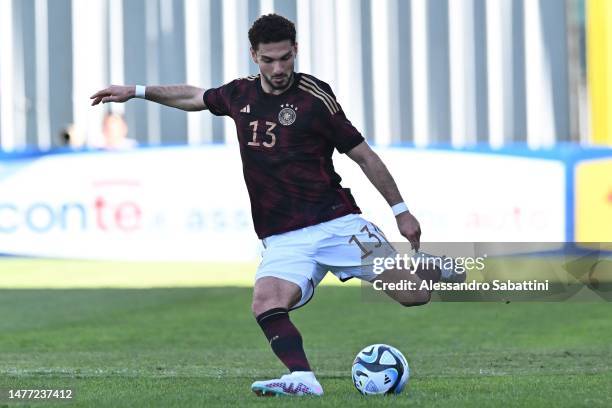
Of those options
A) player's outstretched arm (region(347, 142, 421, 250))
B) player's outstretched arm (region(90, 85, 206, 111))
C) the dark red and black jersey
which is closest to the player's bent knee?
the dark red and black jersey

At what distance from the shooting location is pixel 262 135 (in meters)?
7.06

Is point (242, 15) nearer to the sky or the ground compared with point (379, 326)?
nearer to the sky

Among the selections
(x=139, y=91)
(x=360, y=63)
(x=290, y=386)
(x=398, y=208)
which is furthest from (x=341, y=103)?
(x=290, y=386)

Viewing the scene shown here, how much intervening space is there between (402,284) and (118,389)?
5.11 feet

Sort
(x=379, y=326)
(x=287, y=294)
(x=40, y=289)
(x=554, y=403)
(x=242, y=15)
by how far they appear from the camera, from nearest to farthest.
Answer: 1. (x=554, y=403)
2. (x=287, y=294)
3. (x=379, y=326)
4. (x=40, y=289)
5. (x=242, y=15)

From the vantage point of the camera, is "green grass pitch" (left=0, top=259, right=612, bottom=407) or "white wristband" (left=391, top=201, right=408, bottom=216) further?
"white wristband" (left=391, top=201, right=408, bottom=216)

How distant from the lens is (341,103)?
18.9 m

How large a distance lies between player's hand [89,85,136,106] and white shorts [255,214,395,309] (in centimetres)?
120

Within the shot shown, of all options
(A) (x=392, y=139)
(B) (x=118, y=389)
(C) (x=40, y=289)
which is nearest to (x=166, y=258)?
(C) (x=40, y=289)

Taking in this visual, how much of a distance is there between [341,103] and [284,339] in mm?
12241

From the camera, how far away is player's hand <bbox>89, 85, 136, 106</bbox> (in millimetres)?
7500

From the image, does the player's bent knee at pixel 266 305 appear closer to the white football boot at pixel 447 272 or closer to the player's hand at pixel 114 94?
the white football boot at pixel 447 272

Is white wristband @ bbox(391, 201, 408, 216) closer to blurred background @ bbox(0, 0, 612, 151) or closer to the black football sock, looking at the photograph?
the black football sock

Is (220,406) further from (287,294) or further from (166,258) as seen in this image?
(166,258)
